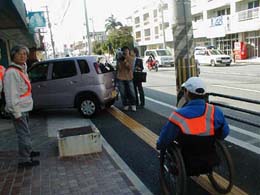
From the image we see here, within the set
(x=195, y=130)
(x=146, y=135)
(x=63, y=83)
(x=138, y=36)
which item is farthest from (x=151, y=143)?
(x=138, y=36)

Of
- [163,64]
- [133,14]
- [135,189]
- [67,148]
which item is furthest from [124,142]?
[133,14]

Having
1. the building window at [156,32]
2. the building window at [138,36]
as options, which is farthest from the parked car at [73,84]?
the building window at [138,36]

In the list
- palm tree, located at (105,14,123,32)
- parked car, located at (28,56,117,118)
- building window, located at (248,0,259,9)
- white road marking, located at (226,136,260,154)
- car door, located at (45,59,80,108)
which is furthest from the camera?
palm tree, located at (105,14,123,32)

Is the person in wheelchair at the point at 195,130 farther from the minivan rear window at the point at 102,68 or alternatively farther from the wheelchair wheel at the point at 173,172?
the minivan rear window at the point at 102,68

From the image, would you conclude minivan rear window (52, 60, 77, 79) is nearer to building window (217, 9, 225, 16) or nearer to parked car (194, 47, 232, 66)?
parked car (194, 47, 232, 66)

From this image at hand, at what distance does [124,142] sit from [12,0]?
339 centimetres

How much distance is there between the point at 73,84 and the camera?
9180 millimetres

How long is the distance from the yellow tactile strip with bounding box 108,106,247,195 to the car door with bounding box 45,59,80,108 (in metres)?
1.41

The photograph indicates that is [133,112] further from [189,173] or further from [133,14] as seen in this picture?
[133,14]

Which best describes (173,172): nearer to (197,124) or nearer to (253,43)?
(197,124)

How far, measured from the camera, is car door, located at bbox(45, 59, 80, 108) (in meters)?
9.20

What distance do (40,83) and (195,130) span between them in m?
6.81

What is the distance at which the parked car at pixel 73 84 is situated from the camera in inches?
357

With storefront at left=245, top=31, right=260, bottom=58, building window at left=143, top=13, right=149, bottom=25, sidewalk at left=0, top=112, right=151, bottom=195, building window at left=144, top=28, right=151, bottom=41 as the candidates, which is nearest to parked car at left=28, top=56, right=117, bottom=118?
sidewalk at left=0, top=112, right=151, bottom=195
